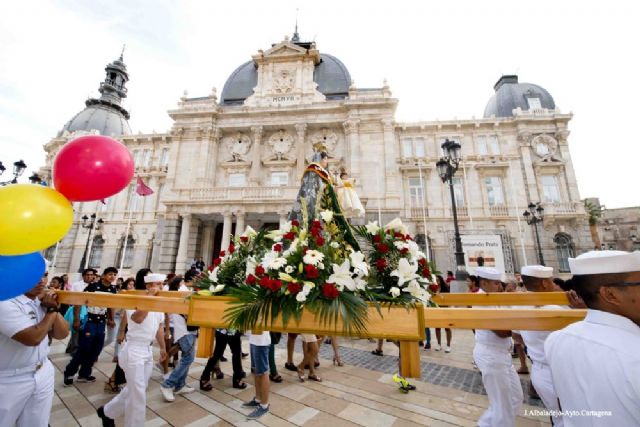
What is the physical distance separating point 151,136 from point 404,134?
79.5 feet

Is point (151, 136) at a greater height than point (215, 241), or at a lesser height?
greater

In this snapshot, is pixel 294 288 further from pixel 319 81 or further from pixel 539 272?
pixel 319 81

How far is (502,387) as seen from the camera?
10.7 ft

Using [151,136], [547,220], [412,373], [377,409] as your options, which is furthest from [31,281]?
[151,136]

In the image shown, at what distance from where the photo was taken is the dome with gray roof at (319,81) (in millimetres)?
24172

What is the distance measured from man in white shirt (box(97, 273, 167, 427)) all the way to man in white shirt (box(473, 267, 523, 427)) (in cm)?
433

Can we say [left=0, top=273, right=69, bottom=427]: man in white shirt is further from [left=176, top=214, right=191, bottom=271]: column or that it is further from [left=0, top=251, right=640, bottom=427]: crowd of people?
[left=176, top=214, right=191, bottom=271]: column

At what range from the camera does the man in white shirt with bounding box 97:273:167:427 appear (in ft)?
11.1

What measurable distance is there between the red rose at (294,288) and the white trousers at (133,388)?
3116mm

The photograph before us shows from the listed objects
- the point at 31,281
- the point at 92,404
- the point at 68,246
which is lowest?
the point at 92,404

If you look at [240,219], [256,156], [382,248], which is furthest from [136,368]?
[256,156]

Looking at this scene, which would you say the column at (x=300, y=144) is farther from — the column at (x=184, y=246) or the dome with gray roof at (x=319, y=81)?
the column at (x=184, y=246)

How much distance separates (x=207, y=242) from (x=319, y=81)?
17.4 metres

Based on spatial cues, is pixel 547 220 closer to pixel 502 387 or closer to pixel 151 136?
pixel 502 387
